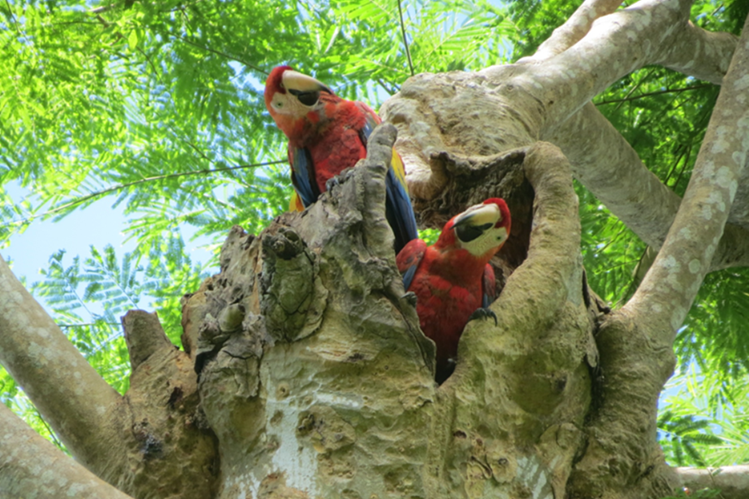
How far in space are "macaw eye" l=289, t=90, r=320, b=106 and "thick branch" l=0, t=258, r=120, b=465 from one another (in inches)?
60.4

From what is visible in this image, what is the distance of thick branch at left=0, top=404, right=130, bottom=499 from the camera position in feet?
5.40

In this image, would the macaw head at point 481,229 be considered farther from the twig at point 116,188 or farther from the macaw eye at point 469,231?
the twig at point 116,188

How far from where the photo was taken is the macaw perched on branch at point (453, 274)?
2.65 meters

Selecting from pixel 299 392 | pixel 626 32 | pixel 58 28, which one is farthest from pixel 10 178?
pixel 626 32

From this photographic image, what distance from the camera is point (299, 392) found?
1900mm

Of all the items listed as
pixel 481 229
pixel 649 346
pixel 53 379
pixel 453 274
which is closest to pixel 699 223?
pixel 649 346

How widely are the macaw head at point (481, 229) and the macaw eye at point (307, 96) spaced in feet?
3.07

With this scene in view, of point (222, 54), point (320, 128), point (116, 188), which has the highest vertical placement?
point (222, 54)

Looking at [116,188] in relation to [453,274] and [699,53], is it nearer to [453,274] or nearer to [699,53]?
[453,274]

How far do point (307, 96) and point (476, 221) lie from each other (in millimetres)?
1099

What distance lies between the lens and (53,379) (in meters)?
2.12

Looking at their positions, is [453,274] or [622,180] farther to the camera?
[622,180]

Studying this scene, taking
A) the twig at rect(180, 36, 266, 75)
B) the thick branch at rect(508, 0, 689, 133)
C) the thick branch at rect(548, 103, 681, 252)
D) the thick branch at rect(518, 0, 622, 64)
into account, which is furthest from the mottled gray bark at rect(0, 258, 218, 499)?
the thick branch at rect(548, 103, 681, 252)

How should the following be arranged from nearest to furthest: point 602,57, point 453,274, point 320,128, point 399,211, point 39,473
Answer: point 39,473 → point 453,274 → point 399,211 → point 320,128 → point 602,57
